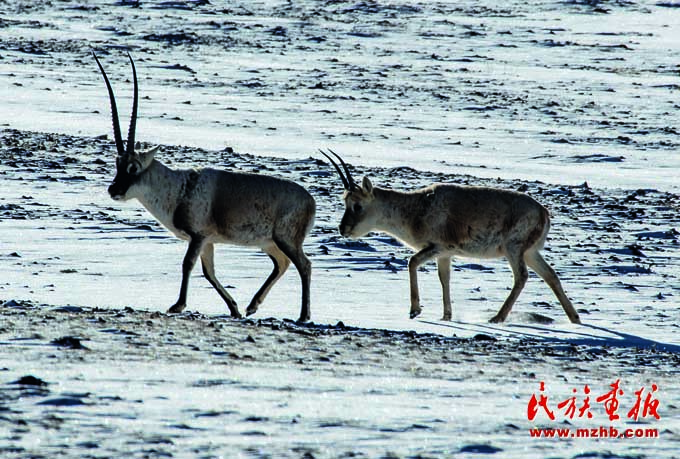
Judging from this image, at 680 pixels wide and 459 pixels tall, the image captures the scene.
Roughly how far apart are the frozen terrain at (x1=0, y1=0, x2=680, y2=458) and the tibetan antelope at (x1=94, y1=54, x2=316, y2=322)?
0.57m

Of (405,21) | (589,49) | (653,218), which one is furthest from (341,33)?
(653,218)

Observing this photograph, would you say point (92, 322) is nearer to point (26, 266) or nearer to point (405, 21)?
point (26, 266)

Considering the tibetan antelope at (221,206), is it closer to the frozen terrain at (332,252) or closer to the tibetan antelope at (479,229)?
the frozen terrain at (332,252)

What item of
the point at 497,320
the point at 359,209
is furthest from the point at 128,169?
the point at 497,320

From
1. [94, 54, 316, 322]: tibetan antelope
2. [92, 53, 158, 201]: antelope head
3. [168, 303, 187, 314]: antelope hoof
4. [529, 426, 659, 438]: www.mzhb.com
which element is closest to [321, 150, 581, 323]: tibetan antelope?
[94, 54, 316, 322]: tibetan antelope

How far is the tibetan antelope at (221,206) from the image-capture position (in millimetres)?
11266

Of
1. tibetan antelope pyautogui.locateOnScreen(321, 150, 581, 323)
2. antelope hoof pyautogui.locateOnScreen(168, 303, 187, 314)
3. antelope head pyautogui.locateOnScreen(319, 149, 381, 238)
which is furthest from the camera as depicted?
antelope head pyautogui.locateOnScreen(319, 149, 381, 238)

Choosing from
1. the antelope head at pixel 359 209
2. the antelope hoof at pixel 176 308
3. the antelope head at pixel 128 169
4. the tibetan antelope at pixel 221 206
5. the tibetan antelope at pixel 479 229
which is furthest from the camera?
the antelope head at pixel 359 209

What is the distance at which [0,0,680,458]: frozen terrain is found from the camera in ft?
20.8

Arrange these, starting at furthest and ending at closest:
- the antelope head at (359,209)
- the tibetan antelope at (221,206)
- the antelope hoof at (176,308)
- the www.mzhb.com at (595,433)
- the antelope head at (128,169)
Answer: the antelope head at (359,209) < the antelope head at (128,169) < the tibetan antelope at (221,206) < the antelope hoof at (176,308) < the www.mzhb.com at (595,433)

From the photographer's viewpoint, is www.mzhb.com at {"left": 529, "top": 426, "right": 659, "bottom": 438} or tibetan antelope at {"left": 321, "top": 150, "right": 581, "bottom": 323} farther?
tibetan antelope at {"left": 321, "top": 150, "right": 581, "bottom": 323}

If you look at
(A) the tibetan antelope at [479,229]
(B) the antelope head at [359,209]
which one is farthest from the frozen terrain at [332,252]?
(B) the antelope head at [359,209]

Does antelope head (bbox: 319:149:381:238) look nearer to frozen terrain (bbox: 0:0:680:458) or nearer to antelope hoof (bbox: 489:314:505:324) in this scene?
frozen terrain (bbox: 0:0:680:458)

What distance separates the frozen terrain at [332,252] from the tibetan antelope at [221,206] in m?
0.57
